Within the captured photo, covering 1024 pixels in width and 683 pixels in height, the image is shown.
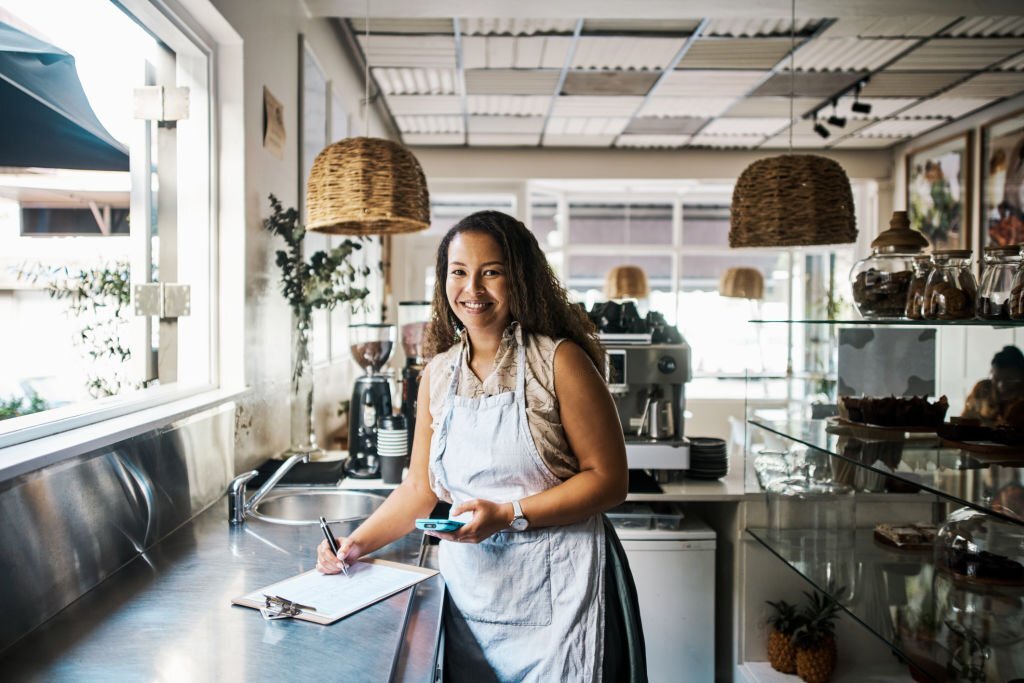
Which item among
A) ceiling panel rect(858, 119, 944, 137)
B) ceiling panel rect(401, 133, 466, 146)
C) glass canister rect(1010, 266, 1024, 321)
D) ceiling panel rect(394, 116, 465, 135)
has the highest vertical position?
ceiling panel rect(858, 119, 944, 137)

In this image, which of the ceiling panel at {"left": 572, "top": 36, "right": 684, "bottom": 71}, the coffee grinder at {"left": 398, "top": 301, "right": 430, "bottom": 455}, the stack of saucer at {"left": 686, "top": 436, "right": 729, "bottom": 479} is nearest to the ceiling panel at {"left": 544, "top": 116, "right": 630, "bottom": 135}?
the ceiling panel at {"left": 572, "top": 36, "right": 684, "bottom": 71}

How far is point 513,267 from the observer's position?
147cm

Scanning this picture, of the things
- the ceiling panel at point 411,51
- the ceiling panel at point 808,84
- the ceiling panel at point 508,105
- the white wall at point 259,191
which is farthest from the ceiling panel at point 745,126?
the white wall at point 259,191

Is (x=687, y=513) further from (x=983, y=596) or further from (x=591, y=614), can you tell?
(x=591, y=614)

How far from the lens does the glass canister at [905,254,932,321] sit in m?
1.69

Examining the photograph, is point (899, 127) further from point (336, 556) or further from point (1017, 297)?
point (336, 556)

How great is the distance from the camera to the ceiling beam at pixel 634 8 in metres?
3.31

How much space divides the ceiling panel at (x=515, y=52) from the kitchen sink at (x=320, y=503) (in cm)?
291

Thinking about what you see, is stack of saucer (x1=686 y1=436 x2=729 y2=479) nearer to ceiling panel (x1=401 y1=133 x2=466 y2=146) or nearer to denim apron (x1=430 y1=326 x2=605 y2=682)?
denim apron (x1=430 y1=326 x2=605 y2=682)

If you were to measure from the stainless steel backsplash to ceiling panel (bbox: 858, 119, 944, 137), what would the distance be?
6013 mm

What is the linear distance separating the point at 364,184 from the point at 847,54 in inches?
136

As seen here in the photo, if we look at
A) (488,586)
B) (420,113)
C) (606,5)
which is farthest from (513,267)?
(420,113)

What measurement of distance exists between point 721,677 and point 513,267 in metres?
2.06

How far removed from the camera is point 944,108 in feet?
19.0
